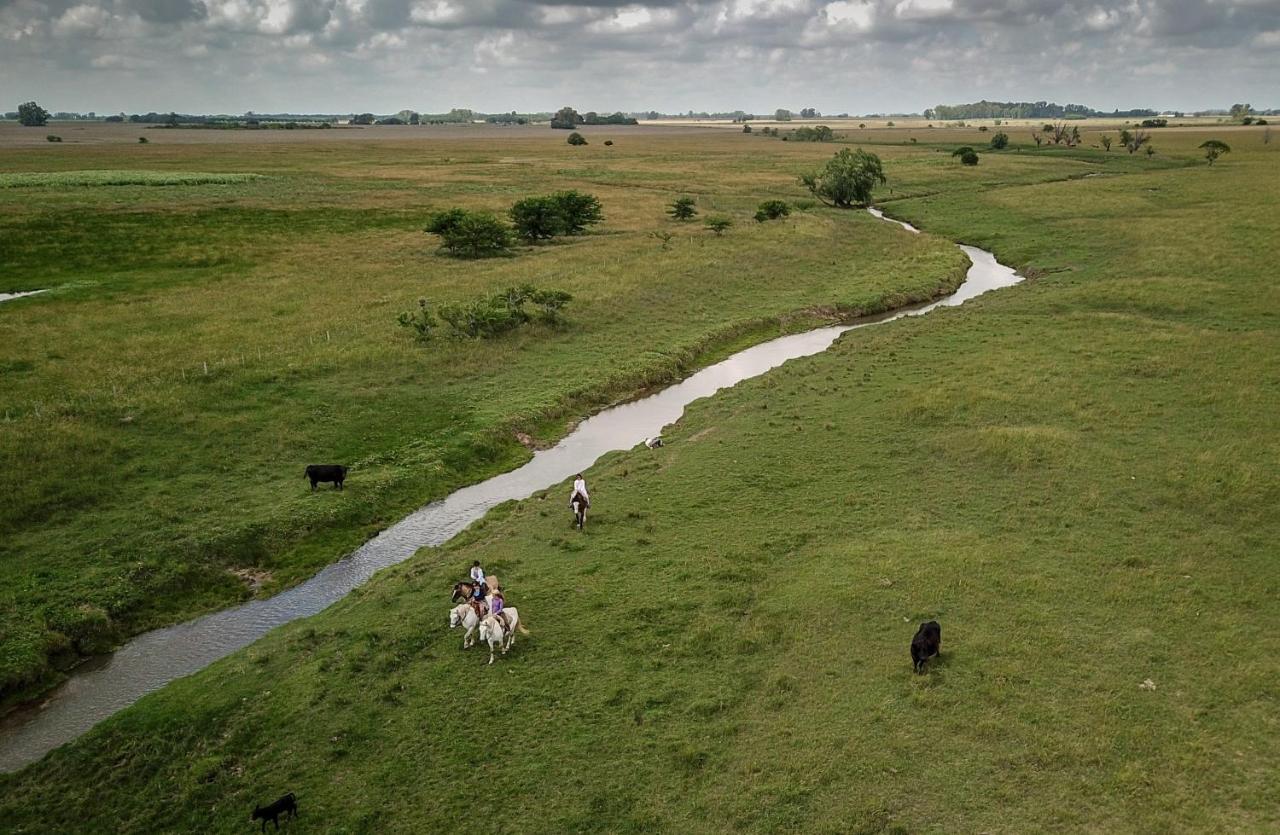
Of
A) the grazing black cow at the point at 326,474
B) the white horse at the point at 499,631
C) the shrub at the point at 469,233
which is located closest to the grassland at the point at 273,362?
the grazing black cow at the point at 326,474

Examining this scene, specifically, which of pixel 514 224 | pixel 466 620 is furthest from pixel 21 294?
pixel 466 620

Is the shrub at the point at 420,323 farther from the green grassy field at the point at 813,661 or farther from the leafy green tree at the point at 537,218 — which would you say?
the leafy green tree at the point at 537,218

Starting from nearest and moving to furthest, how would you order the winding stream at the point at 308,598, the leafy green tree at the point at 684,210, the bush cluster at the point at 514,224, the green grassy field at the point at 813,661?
the green grassy field at the point at 813,661 < the winding stream at the point at 308,598 < the bush cluster at the point at 514,224 < the leafy green tree at the point at 684,210

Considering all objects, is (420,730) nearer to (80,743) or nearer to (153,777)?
(153,777)

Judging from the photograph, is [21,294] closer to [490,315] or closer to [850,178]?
[490,315]

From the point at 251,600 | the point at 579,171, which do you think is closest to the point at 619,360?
the point at 251,600

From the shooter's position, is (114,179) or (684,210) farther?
(114,179)

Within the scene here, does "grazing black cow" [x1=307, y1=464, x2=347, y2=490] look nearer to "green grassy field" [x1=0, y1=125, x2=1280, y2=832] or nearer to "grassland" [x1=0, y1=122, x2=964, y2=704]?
"grassland" [x1=0, y1=122, x2=964, y2=704]
